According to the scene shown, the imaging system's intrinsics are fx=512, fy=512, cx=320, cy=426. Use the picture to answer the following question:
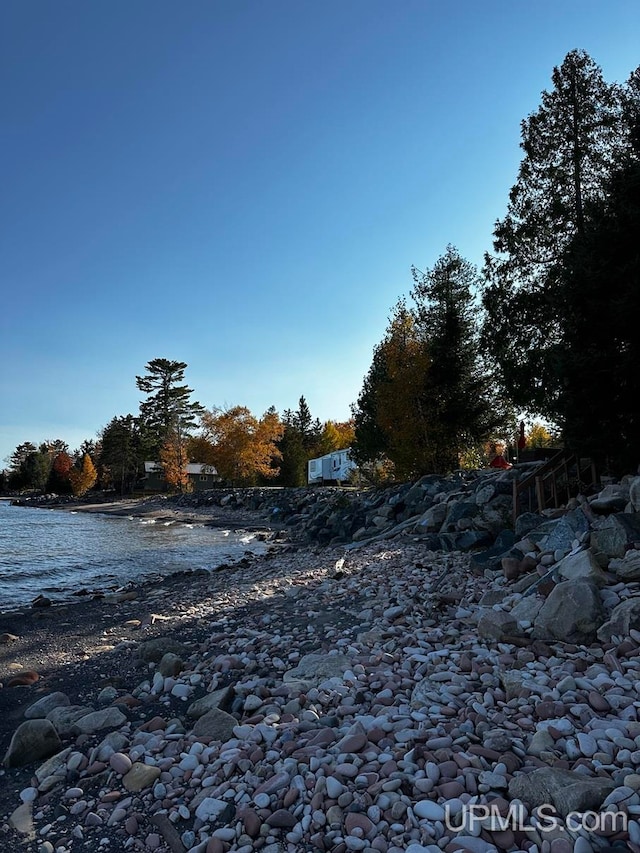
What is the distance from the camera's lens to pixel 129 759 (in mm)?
3652

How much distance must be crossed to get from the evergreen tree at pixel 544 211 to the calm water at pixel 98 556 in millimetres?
11425

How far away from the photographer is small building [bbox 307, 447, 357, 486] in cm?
4928

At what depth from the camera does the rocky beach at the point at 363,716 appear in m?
2.56

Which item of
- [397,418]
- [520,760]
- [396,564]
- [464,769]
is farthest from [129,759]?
[397,418]

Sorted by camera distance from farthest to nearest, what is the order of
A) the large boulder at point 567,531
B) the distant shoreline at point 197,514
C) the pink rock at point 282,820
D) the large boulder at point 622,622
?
1. the distant shoreline at point 197,514
2. the large boulder at point 567,531
3. the large boulder at point 622,622
4. the pink rock at point 282,820

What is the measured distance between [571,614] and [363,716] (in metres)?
2.20

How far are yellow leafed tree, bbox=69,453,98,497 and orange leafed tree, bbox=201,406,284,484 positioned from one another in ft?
102

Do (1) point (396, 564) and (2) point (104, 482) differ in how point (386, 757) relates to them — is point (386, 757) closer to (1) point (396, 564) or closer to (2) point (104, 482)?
(1) point (396, 564)

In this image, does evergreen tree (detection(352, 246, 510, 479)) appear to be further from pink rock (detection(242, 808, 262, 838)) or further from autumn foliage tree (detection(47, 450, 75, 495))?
autumn foliage tree (detection(47, 450, 75, 495))

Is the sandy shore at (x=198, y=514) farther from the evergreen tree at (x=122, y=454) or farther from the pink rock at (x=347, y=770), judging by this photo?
the pink rock at (x=347, y=770)

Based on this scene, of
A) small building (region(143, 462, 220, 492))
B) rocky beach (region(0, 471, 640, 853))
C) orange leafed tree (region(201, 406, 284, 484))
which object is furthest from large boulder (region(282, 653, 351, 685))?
small building (region(143, 462, 220, 492))

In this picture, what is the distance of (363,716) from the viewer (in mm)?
3652

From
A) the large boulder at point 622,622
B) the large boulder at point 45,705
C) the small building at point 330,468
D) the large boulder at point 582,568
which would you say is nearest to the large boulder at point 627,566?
the large boulder at point 582,568

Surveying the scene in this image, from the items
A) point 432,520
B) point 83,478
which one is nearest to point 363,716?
point 432,520
